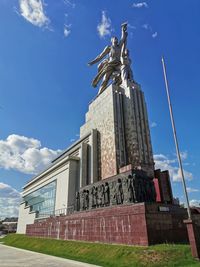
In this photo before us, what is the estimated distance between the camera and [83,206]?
2511 centimetres

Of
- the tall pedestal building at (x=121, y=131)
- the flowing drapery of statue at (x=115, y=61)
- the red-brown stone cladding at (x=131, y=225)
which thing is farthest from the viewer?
the flowing drapery of statue at (x=115, y=61)

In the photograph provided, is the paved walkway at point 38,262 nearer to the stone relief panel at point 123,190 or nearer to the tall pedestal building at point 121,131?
the stone relief panel at point 123,190

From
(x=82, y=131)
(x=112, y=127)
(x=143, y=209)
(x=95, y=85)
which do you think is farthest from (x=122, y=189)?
(x=95, y=85)

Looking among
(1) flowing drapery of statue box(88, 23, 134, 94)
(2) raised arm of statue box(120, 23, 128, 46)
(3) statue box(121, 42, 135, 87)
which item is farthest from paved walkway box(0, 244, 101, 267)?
(2) raised arm of statue box(120, 23, 128, 46)

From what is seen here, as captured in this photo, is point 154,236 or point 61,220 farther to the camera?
point 61,220

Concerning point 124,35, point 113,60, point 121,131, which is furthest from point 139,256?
point 124,35

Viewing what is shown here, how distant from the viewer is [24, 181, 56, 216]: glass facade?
1532 inches

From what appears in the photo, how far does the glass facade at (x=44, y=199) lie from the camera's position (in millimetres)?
38912

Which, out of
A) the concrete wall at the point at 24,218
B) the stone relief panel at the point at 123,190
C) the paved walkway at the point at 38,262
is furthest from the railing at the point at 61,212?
the paved walkway at the point at 38,262

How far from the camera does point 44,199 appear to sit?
43.1 m

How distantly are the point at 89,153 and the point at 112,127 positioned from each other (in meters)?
6.14

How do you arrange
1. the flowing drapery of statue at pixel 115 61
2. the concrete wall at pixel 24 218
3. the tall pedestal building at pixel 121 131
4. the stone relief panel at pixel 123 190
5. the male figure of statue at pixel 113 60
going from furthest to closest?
1. the concrete wall at pixel 24 218
2. the male figure of statue at pixel 113 60
3. the flowing drapery of statue at pixel 115 61
4. the tall pedestal building at pixel 121 131
5. the stone relief panel at pixel 123 190

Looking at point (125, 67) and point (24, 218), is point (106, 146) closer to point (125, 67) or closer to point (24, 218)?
point (125, 67)

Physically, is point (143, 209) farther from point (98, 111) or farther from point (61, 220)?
point (98, 111)
